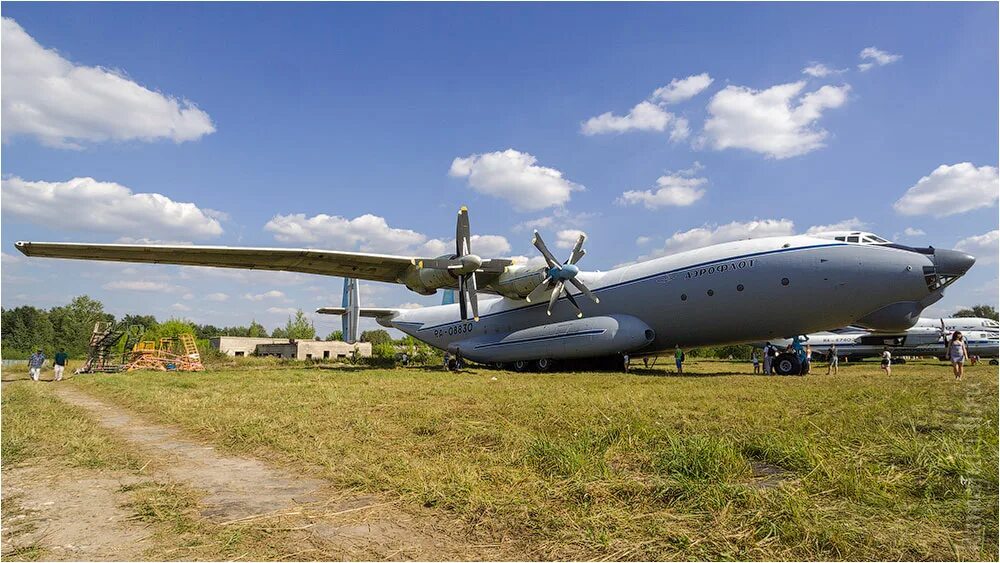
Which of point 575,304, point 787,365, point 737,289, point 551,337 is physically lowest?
point 787,365

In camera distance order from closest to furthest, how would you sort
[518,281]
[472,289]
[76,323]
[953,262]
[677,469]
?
1. [677,469]
2. [953,262]
3. [472,289]
4. [518,281]
5. [76,323]

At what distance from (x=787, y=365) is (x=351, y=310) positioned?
23.8 metres

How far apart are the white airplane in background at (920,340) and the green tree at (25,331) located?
104 meters

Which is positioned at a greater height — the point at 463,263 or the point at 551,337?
the point at 463,263

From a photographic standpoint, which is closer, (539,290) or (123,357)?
(539,290)

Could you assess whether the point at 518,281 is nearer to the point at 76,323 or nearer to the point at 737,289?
the point at 737,289

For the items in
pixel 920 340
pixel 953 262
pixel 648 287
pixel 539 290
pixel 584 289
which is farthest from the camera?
pixel 920 340

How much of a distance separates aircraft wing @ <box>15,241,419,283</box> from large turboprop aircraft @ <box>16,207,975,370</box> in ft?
0.17

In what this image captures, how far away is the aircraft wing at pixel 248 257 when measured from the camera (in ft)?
61.7

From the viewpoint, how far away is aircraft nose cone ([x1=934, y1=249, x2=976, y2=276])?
16.7 metres

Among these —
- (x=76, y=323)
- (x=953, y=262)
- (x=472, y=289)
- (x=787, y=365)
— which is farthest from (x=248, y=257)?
(x=76, y=323)

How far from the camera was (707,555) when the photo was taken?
3.03 metres

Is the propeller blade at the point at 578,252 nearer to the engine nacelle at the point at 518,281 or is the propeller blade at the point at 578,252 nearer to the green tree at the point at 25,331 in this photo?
the engine nacelle at the point at 518,281

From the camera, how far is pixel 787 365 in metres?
21.7
